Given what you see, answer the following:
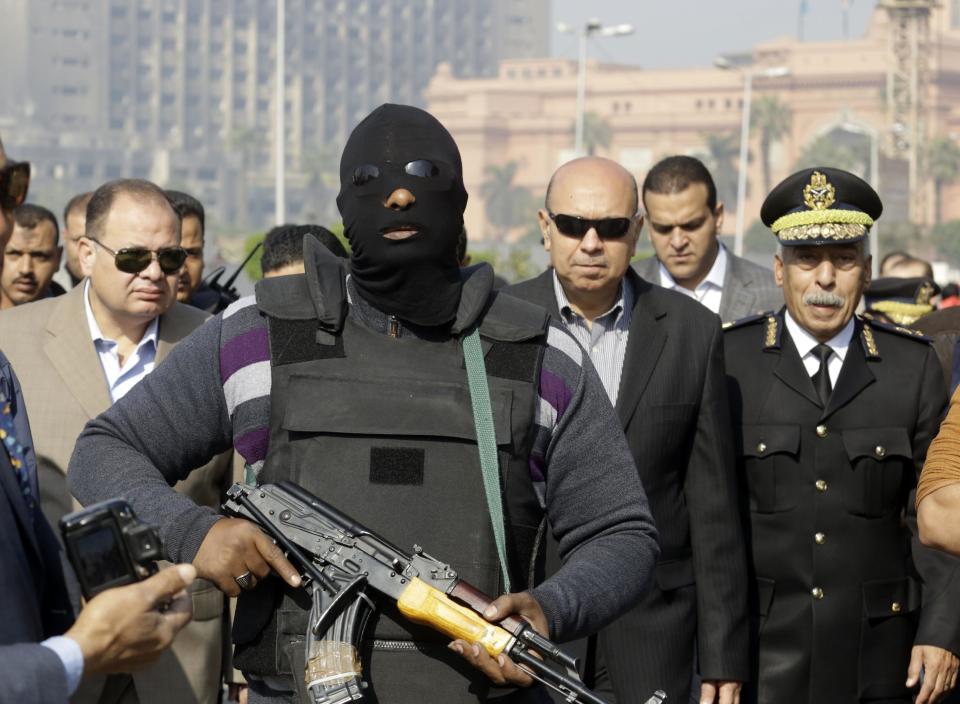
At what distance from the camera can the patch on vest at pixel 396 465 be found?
9.34 feet

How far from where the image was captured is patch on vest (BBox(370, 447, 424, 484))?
9.34 feet

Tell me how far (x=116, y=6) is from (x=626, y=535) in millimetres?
154975

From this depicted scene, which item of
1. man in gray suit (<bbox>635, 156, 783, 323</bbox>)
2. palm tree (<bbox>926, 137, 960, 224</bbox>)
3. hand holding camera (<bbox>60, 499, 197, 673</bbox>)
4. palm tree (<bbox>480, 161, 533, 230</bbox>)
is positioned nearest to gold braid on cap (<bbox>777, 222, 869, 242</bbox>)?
man in gray suit (<bbox>635, 156, 783, 323</bbox>)

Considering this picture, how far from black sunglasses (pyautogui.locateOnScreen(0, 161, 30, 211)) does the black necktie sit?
238 centimetres

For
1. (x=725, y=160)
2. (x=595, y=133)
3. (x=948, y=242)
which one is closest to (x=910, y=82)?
(x=725, y=160)

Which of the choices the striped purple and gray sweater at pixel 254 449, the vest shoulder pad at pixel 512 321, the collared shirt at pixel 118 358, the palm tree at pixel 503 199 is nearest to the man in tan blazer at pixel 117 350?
the collared shirt at pixel 118 358

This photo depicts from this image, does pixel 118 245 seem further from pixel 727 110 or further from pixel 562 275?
pixel 727 110

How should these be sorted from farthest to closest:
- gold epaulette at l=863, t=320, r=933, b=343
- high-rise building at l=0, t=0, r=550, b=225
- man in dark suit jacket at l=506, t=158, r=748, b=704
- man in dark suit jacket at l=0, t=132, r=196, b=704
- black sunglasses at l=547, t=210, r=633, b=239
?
high-rise building at l=0, t=0, r=550, b=225 → black sunglasses at l=547, t=210, r=633, b=239 → gold epaulette at l=863, t=320, r=933, b=343 → man in dark suit jacket at l=506, t=158, r=748, b=704 → man in dark suit jacket at l=0, t=132, r=196, b=704

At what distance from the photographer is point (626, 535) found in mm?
2910

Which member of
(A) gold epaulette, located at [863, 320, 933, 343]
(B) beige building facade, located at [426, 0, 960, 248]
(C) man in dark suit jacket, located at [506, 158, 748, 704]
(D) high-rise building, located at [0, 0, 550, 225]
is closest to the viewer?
(C) man in dark suit jacket, located at [506, 158, 748, 704]

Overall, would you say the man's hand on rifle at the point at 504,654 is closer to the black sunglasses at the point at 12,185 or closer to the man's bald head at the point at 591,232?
the black sunglasses at the point at 12,185

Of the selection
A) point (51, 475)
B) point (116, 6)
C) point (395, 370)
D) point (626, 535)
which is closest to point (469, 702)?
point (626, 535)

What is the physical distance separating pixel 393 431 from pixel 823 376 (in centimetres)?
195

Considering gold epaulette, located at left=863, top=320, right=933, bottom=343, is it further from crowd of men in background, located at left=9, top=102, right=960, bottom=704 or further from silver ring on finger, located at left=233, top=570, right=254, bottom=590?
silver ring on finger, located at left=233, top=570, right=254, bottom=590
